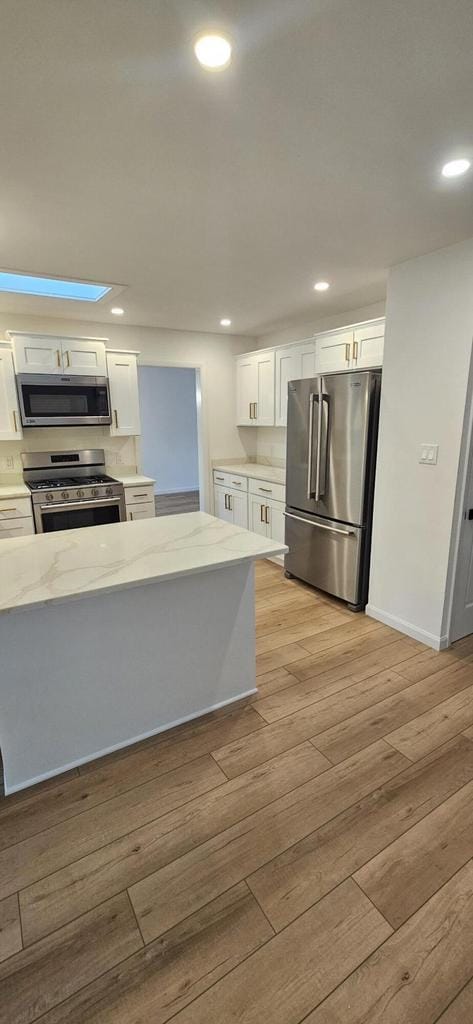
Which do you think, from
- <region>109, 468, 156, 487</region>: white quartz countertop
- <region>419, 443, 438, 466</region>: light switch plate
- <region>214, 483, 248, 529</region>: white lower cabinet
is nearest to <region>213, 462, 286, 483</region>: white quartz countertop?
<region>214, 483, 248, 529</region>: white lower cabinet

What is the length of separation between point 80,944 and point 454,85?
2728 millimetres

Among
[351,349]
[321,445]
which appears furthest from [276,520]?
[351,349]

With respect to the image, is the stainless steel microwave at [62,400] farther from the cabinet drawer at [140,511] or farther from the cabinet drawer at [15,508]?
the cabinet drawer at [140,511]

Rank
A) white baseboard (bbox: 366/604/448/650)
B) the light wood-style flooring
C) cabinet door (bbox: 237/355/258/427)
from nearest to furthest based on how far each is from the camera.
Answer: white baseboard (bbox: 366/604/448/650) → cabinet door (bbox: 237/355/258/427) → the light wood-style flooring

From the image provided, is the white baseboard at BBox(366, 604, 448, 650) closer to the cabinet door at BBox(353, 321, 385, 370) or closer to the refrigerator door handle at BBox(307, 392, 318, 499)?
the refrigerator door handle at BBox(307, 392, 318, 499)

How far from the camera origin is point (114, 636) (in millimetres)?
1871

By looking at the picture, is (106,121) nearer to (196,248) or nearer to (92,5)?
(92,5)

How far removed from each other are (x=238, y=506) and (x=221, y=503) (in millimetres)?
399

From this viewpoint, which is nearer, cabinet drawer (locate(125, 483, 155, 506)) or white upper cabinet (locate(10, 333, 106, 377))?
white upper cabinet (locate(10, 333, 106, 377))

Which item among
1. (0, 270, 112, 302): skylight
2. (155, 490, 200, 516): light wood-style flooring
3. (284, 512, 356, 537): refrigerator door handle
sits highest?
(0, 270, 112, 302): skylight

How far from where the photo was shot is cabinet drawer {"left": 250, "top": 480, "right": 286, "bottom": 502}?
4.12 m

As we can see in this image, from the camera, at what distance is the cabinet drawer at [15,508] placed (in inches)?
139

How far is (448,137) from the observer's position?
147cm

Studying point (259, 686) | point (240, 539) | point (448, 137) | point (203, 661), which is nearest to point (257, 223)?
point (448, 137)
